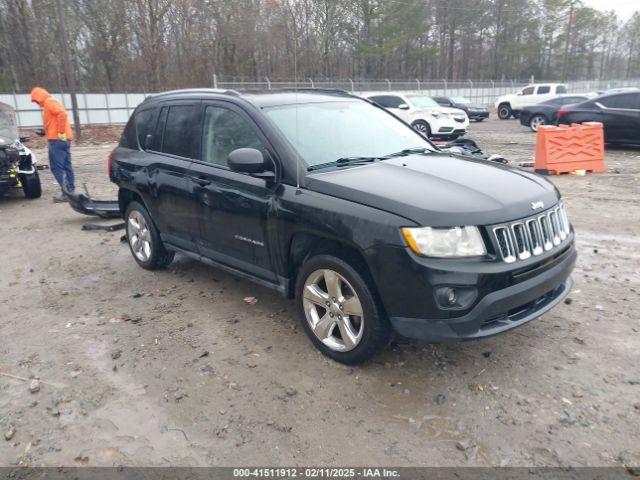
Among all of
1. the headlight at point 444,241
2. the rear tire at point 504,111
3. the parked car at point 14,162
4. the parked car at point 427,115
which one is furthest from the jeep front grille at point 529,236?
the rear tire at point 504,111

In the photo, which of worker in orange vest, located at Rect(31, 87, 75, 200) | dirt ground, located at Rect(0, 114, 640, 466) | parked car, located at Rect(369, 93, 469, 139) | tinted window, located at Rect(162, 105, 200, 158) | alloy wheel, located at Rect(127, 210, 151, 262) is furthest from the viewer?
parked car, located at Rect(369, 93, 469, 139)

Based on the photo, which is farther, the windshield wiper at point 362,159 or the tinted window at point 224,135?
the tinted window at point 224,135

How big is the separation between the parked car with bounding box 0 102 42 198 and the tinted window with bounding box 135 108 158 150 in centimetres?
499

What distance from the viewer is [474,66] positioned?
63.1 meters

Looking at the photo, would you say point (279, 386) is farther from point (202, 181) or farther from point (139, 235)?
point (139, 235)

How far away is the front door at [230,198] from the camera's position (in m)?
3.96

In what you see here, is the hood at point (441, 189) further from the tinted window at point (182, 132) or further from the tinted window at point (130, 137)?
the tinted window at point (130, 137)

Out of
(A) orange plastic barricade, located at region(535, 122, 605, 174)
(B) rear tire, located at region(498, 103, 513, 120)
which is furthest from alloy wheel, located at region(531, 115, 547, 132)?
(B) rear tire, located at region(498, 103, 513, 120)

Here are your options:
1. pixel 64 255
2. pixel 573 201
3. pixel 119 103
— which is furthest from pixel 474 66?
pixel 64 255

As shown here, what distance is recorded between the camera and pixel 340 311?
11.5 ft

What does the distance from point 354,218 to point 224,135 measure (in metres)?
1.72

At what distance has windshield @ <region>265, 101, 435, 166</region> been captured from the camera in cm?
396

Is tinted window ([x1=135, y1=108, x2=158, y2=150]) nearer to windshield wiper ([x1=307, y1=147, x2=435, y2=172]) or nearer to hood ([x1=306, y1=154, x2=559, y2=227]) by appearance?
windshield wiper ([x1=307, y1=147, x2=435, y2=172])

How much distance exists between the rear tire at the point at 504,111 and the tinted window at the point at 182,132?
90.8 feet
